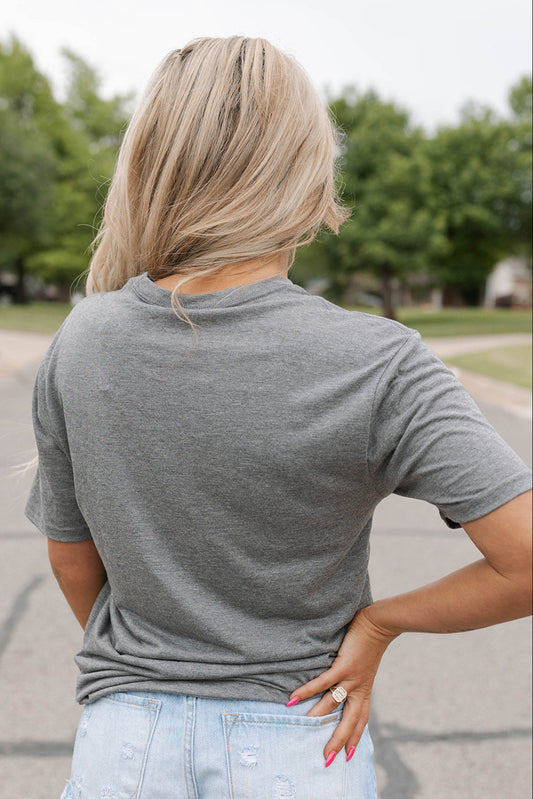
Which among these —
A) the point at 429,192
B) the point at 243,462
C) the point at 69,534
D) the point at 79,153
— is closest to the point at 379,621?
the point at 243,462

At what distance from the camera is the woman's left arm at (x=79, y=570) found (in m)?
1.31

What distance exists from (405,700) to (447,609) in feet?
6.97

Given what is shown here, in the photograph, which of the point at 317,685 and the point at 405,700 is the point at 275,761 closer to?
the point at 317,685

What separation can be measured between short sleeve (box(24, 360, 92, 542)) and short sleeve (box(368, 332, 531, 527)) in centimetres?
51

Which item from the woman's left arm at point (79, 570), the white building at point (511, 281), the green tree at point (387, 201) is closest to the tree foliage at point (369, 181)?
the green tree at point (387, 201)

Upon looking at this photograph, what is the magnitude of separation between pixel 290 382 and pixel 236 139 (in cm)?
35

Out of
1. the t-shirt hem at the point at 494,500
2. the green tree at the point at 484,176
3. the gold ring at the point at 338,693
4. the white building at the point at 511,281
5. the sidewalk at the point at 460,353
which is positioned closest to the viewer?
the t-shirt hem at the point at 494,500

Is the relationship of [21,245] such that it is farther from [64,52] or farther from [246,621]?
[246,621]

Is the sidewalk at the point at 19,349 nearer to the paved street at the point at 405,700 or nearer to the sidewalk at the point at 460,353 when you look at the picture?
the sidewalk at the point at 460,353

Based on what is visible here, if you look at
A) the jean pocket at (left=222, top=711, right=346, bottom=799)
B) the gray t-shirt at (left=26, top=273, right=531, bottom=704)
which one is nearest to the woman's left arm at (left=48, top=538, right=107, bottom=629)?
the gray t-shirt at (left=26, top=273, right=531, bottom=704)

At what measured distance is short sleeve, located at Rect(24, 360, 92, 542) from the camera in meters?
1.15

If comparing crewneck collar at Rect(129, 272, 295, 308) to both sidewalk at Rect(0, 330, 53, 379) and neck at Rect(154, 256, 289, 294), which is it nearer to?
neck at Rect(154, 256, 289, 294)

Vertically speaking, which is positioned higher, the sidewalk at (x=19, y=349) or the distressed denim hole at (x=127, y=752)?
the distressed denim hole at (x=127, y=752)

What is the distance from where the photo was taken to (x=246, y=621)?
1.08 m
